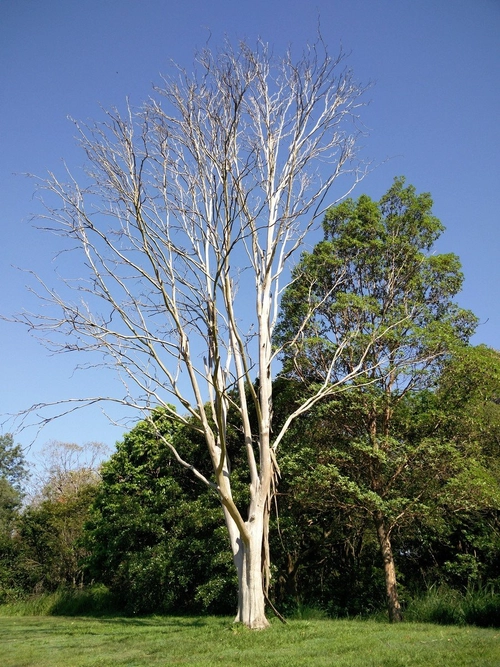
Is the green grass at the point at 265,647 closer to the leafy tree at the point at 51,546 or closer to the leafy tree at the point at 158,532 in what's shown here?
the leafy tree at the point at 158,532

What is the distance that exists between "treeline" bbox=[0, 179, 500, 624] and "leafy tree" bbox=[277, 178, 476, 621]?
34 mm

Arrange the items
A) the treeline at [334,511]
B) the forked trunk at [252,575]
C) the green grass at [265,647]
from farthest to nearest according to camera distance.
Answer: the treeline at [334,511], the forked trunk at [252,575], the green grass at [265,647]

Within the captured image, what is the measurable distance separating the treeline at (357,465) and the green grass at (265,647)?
8.01 ft

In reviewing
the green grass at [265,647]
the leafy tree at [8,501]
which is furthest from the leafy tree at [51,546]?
the green grass at [265,647]

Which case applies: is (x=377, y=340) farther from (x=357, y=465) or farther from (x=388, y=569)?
(x=388, y=569)

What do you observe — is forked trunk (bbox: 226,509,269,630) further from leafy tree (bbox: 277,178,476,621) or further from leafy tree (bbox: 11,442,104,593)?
leafy tree (bbox: 11,442,104,593)

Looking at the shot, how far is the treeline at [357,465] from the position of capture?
35.4 feet

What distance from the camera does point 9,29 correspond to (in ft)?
26.8

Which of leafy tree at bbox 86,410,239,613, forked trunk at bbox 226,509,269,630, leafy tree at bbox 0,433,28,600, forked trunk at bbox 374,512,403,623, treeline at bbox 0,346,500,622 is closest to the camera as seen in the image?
forked trunk at bbox 226,509,269,630

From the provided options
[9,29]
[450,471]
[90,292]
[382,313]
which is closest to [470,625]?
[450,471]

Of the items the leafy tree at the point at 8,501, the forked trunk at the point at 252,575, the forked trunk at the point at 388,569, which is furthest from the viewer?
the leafy tree at the point at 8,501

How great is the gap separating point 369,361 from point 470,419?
7.50 ft

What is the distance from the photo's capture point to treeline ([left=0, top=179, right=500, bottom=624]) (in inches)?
424

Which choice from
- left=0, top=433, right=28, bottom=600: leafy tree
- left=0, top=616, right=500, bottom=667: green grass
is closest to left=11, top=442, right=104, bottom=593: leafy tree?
left=0, top=433, right=28, bottom=600: leafy tree
